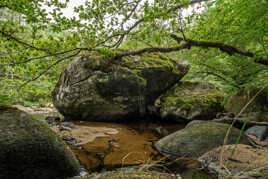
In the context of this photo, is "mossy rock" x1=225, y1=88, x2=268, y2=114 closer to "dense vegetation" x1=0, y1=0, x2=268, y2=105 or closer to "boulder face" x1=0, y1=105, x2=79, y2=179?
"dense vegetation" x1=0, y1=0, x2=268, y2=105

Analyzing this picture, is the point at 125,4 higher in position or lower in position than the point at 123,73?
higher

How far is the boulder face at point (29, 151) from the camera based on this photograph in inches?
71.7

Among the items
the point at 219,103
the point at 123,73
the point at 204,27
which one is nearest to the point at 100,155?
the point at 123,73

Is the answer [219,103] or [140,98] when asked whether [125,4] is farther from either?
[219,103]

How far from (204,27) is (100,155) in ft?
15.5

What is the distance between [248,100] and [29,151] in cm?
605

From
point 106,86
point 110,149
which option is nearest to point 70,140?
point 110,149

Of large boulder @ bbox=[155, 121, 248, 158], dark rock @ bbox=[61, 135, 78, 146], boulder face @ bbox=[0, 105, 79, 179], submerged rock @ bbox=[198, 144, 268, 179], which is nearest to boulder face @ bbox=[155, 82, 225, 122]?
large boulder @ bbox=[155, 121, 248, 158]

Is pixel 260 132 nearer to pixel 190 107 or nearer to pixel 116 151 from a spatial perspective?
pixel 190 107

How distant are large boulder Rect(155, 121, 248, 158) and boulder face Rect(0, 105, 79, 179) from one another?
213 centimetres

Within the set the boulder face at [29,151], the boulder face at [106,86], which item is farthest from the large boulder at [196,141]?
the boulder face at [106,86]

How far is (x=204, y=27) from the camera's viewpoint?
469cm

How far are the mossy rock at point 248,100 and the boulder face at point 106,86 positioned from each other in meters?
3.06

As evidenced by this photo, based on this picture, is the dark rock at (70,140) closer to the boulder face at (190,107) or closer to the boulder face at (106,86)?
the boulder face at (106,86)
